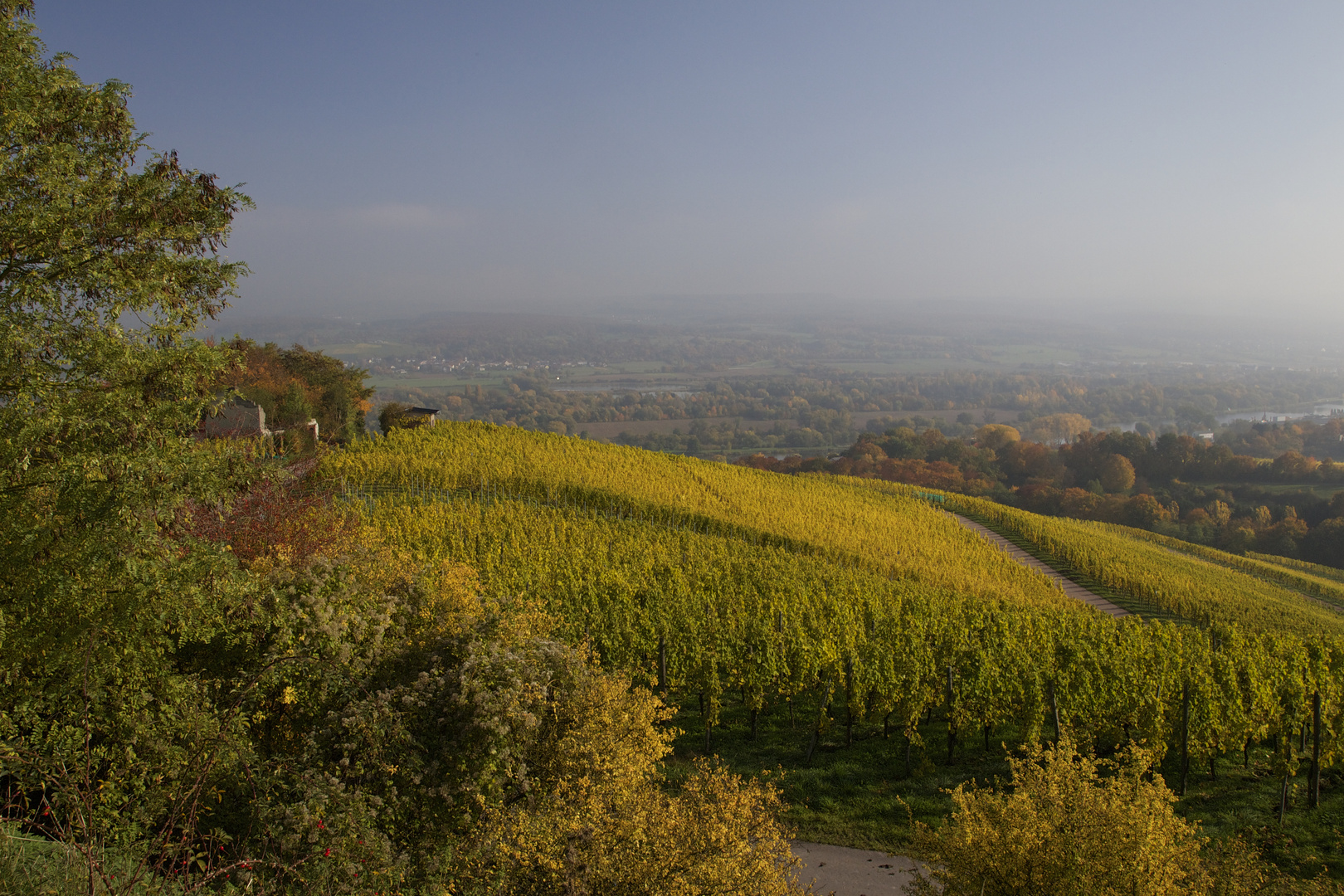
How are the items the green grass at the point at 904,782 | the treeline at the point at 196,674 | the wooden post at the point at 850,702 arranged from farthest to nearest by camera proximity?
the wooden post at the point at 850,702
the green grass at the point at 904,782
the treeline at the point at 196,674

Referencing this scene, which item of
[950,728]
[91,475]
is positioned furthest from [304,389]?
[950,728]

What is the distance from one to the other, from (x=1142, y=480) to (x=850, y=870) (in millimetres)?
107492

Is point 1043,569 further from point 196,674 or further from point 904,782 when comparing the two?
point 196,674

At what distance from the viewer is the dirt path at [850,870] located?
12.3 meters

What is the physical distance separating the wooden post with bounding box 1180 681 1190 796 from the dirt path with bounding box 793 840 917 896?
6733 millimetres

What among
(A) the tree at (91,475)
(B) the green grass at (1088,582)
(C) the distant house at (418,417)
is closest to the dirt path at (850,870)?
(A) the tree at (91,475)

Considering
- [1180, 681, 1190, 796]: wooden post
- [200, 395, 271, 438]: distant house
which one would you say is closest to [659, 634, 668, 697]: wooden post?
[1180, 681, 1190, 796]: wooden post

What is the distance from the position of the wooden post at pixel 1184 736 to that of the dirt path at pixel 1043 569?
16.9m

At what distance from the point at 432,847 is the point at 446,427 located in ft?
120

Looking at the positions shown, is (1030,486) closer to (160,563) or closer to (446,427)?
(446,427)

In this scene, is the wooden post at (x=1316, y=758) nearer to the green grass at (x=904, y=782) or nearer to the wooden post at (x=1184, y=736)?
the green grass at (x=904, y=782)

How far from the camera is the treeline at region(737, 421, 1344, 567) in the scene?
71.9 m

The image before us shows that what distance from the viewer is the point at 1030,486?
3602 inches

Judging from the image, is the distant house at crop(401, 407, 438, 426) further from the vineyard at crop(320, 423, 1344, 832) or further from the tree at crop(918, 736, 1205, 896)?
the tree at crop(918, 736, 1205, 896)
